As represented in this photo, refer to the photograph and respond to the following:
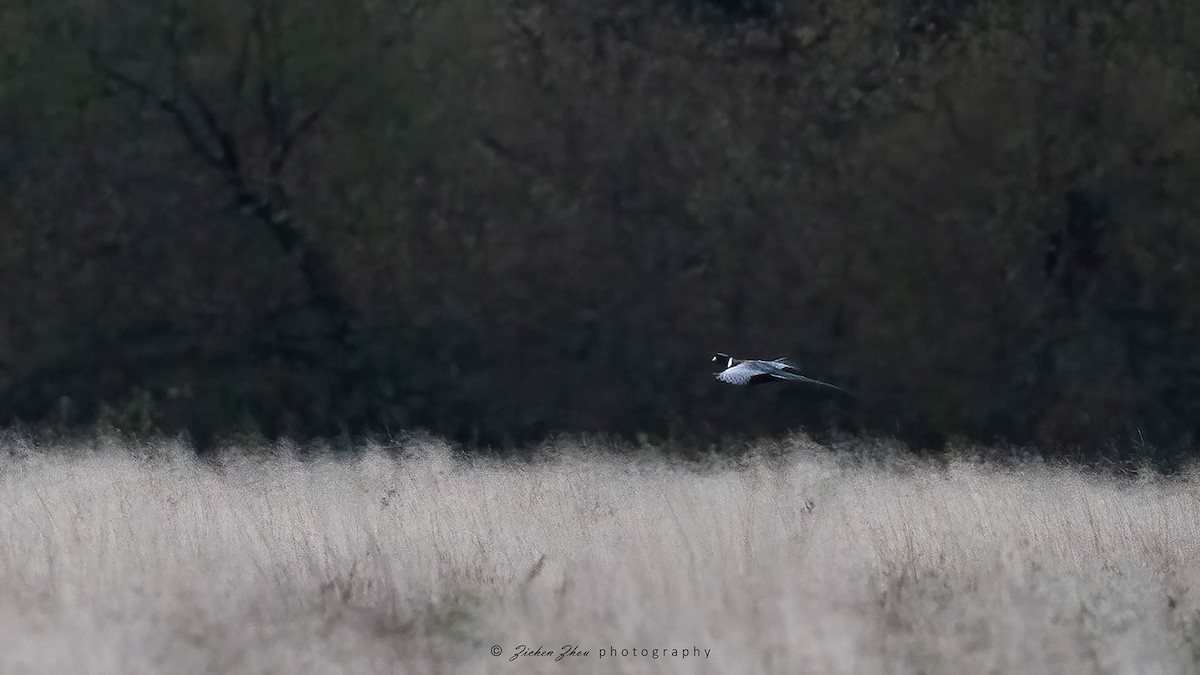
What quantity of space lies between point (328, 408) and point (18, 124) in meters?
3.07

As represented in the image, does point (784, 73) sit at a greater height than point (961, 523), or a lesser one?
greater

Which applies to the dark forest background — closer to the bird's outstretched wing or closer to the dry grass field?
the bird's outstretched wing

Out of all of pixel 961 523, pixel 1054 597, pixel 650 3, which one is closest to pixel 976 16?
pixel 650 3

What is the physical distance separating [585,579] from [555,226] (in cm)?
756

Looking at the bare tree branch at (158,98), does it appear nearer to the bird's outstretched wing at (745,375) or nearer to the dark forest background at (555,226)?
the dark forest background at (555,226)

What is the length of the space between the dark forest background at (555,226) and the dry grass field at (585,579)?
17.4ft

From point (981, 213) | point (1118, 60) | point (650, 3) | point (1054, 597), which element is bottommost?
point (1054, 597)

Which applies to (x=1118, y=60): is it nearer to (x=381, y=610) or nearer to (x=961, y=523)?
(x=961, y=523)

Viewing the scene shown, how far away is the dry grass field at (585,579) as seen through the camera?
6.80m

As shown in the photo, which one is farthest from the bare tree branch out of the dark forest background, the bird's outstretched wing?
the bird's outstretched wing

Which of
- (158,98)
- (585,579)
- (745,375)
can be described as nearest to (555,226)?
(158,98)

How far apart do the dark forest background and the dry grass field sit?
531 centimetres

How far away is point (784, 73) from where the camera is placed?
14.5 meters

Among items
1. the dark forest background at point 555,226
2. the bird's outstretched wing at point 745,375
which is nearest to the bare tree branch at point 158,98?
the dark forest background at point 555,226
